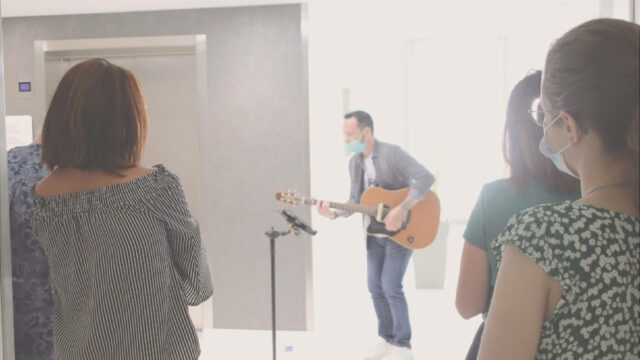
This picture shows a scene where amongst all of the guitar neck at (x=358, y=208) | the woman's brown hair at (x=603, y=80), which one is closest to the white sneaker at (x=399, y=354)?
the guitar neck at (x=358, y=208)

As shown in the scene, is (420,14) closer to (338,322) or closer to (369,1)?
(369,1)

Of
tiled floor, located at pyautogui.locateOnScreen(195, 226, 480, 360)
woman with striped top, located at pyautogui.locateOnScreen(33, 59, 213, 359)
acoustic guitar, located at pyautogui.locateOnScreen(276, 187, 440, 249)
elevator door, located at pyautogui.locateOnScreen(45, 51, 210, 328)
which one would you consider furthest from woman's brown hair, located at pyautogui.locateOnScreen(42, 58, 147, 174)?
elevator door, located at pyautogui.locateOnScreen(45, 51, 210, 328)

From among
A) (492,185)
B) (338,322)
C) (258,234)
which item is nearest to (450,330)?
(338,322)

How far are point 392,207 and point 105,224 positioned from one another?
7.42ft

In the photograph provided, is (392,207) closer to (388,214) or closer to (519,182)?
(388,214)

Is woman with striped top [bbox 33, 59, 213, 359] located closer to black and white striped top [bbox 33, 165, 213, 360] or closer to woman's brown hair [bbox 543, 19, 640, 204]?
black and white striped top [bbox 33, 165, 213, 360]

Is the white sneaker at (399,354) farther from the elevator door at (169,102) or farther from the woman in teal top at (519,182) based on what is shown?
the woman in teal top at (519,182)

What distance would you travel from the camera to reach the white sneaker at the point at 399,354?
308cm

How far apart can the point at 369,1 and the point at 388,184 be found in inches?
50.4

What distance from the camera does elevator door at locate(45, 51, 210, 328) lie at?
353 centimetres

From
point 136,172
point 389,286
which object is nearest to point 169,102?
point 389,286

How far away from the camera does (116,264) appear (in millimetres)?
1106

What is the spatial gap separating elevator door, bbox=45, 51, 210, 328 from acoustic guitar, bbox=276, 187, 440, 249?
1.04 m

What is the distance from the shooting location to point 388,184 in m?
3.21
